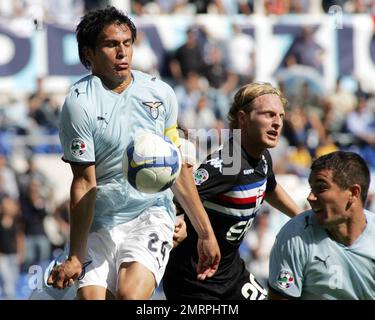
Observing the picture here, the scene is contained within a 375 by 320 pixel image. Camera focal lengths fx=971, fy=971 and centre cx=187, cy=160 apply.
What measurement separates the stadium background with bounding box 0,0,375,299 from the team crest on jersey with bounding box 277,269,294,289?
352 inches

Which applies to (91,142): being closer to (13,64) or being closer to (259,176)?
(259,176)

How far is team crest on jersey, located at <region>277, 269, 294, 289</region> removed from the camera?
6.03m

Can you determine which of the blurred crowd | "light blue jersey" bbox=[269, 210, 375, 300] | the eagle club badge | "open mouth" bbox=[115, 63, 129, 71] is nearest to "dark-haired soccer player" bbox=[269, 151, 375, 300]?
"light blue jersey" bbox=[269, 210, 375, 300]

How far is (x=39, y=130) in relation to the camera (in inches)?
607

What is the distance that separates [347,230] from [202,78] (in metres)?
10.9

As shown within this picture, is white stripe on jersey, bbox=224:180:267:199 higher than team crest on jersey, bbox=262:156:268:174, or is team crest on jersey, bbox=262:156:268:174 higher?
team crest on jersey, bbox=262:156:268:174

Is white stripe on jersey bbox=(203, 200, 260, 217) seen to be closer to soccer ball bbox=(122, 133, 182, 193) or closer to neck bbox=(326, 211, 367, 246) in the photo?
soccer ball bbox=(122, 133, 182, 193)

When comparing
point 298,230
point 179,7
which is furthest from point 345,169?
point 179,7

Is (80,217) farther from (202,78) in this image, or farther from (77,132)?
(202,78)

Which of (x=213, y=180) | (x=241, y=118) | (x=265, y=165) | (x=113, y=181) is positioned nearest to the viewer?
(x=113, y=181)

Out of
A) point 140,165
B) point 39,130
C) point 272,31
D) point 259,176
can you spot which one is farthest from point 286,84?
point 140,165

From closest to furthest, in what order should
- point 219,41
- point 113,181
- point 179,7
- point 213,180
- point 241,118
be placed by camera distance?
point 113,181 → point 213,180 → point 241,118 → point 219,41 → point 179,7

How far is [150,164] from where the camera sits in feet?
20.9

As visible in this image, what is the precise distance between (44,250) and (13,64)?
3.37m
